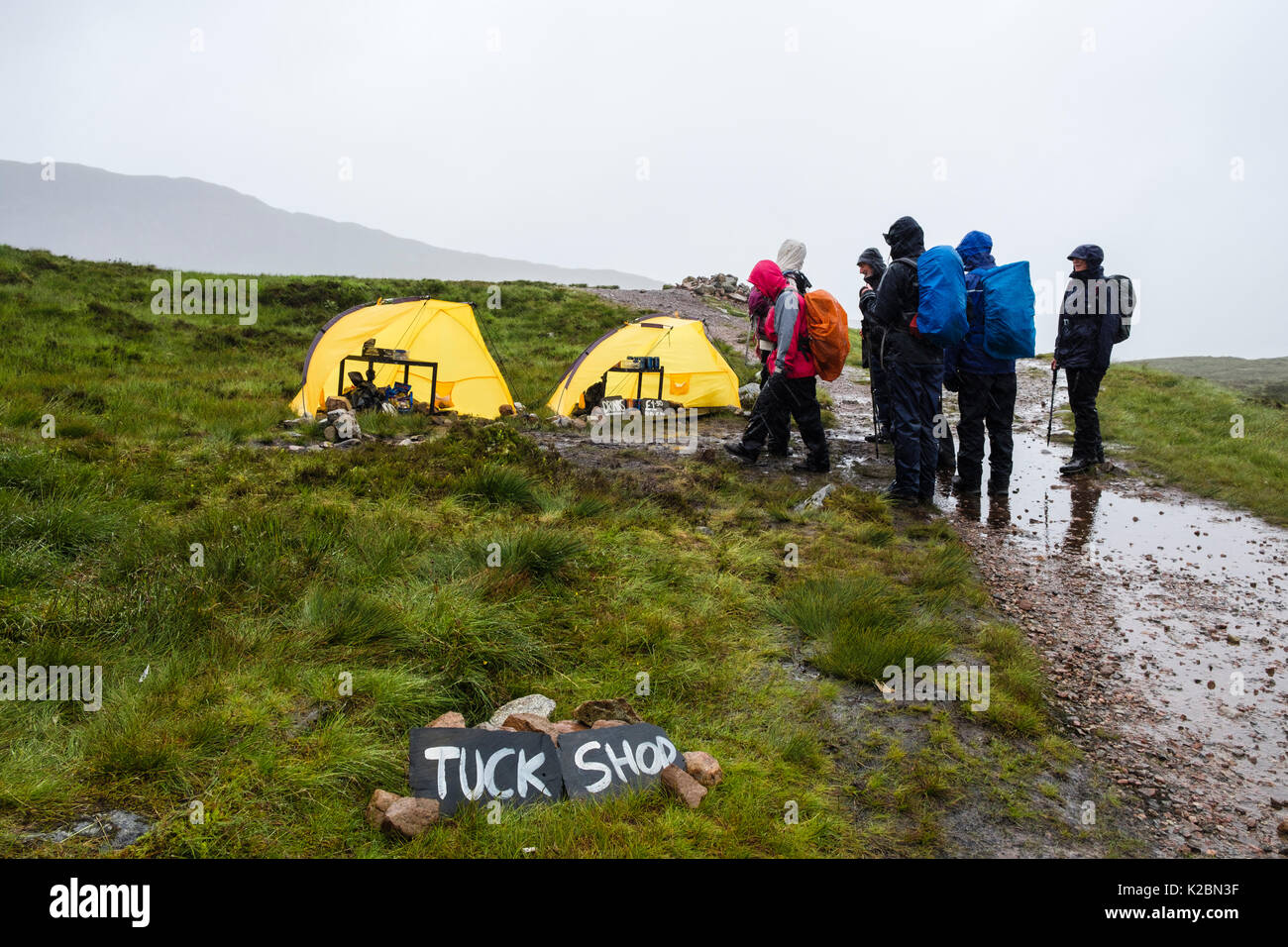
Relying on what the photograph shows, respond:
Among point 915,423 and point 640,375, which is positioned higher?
point 640,375

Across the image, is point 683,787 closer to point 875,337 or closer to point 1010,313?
point 1010,313

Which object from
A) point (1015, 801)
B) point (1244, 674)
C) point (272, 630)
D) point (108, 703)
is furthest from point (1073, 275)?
point (108, 703)

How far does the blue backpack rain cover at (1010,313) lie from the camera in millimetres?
8594

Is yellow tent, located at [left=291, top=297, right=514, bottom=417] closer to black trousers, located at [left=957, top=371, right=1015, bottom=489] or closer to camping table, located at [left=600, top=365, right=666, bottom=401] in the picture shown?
camping table, located at [left=600, top=365, right=666, bottom=401]

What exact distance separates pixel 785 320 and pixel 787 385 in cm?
84

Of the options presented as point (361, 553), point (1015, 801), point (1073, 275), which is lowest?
point (1015, 801)

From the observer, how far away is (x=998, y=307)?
28.3 ft

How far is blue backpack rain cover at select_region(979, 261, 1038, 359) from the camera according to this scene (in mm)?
8594

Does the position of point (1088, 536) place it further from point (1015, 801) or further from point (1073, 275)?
point (1015, 801)

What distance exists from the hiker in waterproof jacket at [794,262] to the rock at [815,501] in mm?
2794

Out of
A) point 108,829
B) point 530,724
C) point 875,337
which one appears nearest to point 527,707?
point 530,724

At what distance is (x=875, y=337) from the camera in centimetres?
1118
